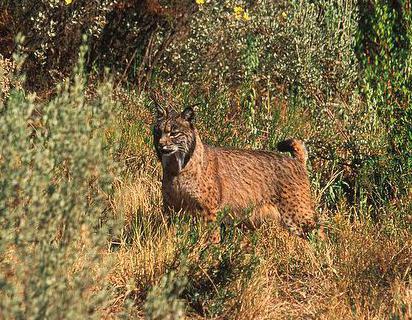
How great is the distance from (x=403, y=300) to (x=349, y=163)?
284 cm

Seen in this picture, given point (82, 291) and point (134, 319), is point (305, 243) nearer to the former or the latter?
point (134, 319)

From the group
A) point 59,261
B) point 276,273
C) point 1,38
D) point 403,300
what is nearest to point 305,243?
point 276,273

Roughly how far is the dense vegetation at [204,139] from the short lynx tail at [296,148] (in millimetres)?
340

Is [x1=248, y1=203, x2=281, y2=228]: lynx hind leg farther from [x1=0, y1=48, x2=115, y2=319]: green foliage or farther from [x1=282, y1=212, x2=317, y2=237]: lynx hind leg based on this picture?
[x1=0, y1=48, x2=115, y2=319]: green foliage

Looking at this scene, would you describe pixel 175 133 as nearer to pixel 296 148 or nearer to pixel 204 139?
pixel 296 148

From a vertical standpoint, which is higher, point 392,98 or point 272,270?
point 392,98

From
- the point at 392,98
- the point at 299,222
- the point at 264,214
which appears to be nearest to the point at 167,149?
the point at 264,214

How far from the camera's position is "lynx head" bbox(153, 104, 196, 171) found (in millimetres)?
5949

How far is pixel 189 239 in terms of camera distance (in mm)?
5461

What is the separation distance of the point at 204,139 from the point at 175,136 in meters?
1.48

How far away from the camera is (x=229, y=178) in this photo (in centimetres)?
643

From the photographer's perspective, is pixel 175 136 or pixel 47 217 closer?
pixel 47 217

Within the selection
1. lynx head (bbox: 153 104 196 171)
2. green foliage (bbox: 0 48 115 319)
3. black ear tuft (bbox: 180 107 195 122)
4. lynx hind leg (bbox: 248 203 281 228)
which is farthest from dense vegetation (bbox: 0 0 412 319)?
black ear tuft (bbox: 180 107 195 122)

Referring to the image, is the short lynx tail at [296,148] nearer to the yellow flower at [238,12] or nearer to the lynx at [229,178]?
the lynx at [229,178]
